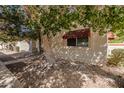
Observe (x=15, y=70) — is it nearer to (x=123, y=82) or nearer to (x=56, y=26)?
(x=56, y=26)

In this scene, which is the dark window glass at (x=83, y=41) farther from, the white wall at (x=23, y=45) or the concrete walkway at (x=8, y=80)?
the concrete walkway at (x=8, y=80)

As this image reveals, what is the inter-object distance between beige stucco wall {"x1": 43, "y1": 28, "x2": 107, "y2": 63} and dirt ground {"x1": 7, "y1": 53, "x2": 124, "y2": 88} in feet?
0.66

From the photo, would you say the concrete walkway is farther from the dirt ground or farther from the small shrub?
the small shrub

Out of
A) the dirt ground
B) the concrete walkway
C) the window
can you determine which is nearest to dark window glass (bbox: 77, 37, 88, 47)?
the window

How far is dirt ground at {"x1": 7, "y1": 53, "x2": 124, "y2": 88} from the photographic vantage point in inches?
237

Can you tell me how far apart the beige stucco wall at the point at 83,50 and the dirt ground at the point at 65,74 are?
20 centimetres

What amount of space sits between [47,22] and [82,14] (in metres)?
0.80

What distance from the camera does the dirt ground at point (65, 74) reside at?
603cm

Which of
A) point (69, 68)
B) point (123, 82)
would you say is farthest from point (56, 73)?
point (123, 82)

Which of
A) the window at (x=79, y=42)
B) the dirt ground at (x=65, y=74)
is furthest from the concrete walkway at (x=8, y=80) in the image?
the window at (x=79, y=42)

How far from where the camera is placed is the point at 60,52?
6.93 m

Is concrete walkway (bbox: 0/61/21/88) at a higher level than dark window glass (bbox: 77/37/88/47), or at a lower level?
lower

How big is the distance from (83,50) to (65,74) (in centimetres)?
116

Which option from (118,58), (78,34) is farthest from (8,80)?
(118,58)
